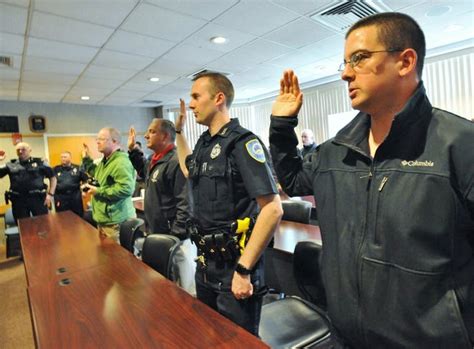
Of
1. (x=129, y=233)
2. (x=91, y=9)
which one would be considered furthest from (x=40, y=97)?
(x=129, y=233)

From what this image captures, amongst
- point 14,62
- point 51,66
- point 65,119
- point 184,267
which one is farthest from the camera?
point 65,119

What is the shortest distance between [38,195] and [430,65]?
6744 mm

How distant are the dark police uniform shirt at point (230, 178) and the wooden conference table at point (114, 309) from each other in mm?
374

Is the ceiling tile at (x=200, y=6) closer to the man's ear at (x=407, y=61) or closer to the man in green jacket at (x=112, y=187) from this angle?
the man in green jacket at (x=112, y=187)

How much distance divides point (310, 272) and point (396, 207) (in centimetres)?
92

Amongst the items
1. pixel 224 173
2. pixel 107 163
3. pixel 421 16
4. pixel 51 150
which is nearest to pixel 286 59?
pixel 421 16

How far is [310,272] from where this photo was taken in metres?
1.62

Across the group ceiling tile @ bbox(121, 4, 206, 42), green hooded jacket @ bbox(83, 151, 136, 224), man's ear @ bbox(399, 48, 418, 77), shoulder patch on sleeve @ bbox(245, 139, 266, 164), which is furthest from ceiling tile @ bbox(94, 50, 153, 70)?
man's ear @ bbox(399, 48, 418, 77)

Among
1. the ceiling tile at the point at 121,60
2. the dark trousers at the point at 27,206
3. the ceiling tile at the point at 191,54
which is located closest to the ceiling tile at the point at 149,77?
the ceiling tile at the point at 121,60

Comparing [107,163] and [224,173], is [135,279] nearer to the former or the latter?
[224,173]

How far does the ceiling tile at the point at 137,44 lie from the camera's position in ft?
11.3

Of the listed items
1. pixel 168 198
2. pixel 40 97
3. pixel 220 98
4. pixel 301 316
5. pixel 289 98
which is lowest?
pixel 301 316

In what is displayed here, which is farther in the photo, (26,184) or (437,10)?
(26,184)

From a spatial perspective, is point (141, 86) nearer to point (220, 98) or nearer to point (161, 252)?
point (161, 252)
